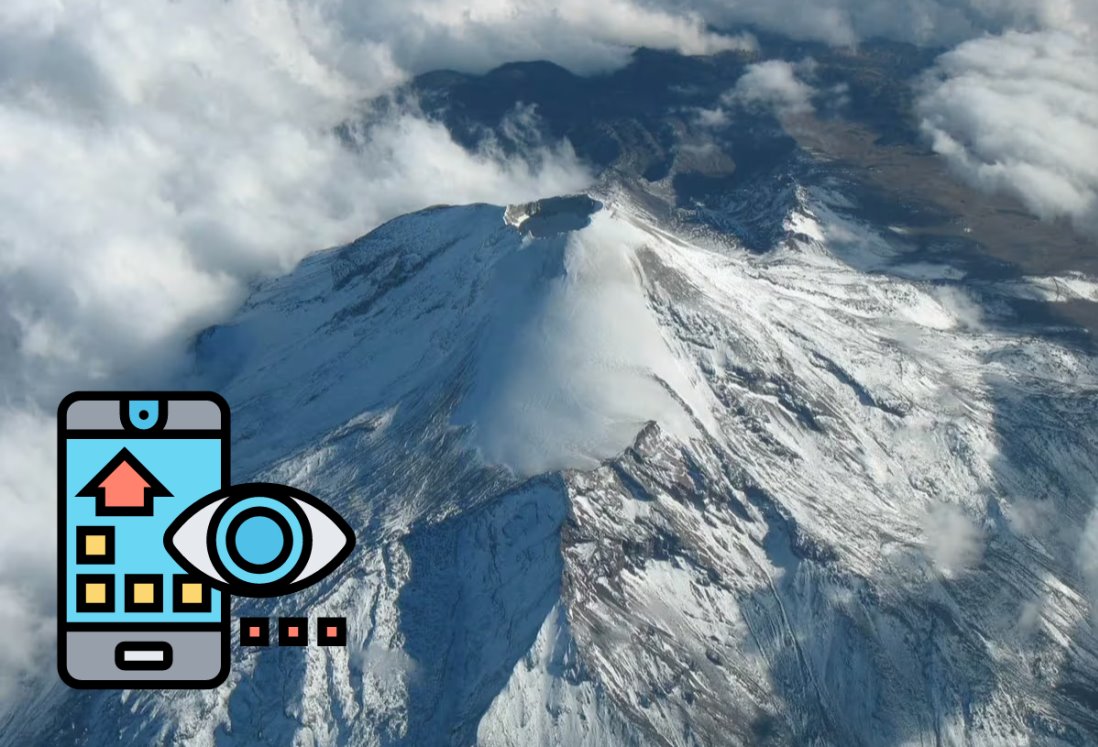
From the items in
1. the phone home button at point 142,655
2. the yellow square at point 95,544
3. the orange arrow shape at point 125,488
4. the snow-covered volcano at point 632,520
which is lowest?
the snow-covered volcano at point 632,520

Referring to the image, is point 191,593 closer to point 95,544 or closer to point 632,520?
point 95,544

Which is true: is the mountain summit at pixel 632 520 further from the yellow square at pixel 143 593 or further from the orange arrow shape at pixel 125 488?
the orange arrow shape at pixel 125 488

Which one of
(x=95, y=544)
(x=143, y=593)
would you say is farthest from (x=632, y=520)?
(x=95, y=544)

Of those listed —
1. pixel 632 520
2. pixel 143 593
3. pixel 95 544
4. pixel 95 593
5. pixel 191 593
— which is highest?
pixel 95 544

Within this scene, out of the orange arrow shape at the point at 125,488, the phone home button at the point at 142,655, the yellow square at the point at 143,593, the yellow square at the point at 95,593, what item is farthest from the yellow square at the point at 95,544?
the phone home button at the point at 142,655

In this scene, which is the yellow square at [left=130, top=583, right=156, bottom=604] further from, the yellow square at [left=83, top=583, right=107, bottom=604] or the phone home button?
the phone home button

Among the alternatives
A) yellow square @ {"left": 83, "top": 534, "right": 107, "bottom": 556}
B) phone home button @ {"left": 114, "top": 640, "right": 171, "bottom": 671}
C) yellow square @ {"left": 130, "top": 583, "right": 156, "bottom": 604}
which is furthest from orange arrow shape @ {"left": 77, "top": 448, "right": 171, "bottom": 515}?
phone home button @ {"left": 114, "top": 640, "right": 171, "bottom": 671}
